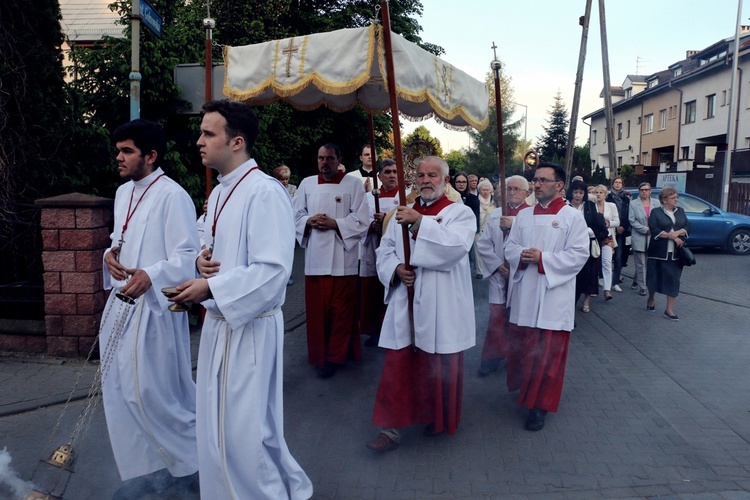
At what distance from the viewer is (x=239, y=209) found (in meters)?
2.97

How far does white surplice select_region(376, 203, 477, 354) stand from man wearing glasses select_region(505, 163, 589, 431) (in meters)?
0.68

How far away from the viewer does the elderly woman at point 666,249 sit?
879cm

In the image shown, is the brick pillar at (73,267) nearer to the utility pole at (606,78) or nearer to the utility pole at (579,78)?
the utility pole at (579,78)

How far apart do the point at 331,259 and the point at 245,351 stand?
10.2 feet

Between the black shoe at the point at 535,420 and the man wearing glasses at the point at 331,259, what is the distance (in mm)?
1946

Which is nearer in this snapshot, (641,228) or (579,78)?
(641,228)

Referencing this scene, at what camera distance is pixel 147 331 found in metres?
3.54

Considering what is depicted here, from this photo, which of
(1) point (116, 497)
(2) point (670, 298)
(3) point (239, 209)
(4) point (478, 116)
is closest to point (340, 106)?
(4) point (478, 116)

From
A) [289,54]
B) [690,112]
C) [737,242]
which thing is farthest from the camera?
[690,112]

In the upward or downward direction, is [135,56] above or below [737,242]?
above

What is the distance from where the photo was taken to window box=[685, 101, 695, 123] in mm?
34984

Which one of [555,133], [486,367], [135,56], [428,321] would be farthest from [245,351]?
[555,133]

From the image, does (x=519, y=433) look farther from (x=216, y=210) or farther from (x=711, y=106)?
(x=711, y=106)

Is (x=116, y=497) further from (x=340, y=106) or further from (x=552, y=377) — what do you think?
(x=340, y=106)
